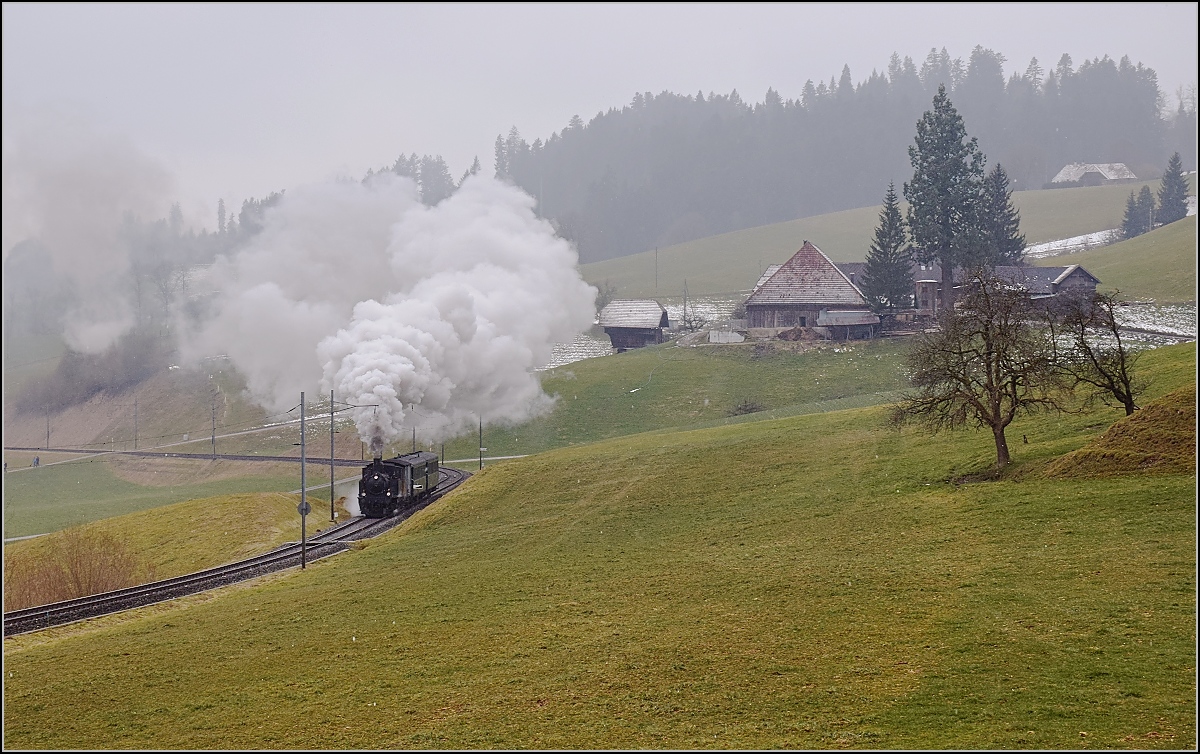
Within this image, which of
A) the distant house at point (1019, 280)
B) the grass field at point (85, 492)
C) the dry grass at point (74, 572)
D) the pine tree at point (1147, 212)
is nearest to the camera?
the dry grass at point (74, 572)

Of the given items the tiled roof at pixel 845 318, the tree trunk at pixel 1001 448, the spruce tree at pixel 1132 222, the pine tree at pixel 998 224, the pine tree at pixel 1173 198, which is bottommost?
the tree trunk at pixel 1001 448

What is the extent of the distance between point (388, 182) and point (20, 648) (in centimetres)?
7043

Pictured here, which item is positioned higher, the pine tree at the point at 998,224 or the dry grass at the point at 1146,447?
the pine tree at the point at 998,224

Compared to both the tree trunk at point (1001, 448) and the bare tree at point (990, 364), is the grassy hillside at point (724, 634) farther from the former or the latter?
the bare tree at point (990, 364)

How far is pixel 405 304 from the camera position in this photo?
186ft

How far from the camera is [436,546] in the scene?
41094mm

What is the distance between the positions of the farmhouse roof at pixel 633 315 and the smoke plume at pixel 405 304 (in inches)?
899

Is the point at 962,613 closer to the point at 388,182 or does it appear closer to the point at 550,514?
the point at 550,514

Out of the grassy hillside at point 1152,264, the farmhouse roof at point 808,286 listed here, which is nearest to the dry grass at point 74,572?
the farmhouse roof at point 808,286

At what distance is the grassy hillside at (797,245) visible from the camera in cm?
16638

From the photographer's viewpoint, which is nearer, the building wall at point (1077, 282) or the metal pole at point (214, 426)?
the metal pole at point (214, 426)

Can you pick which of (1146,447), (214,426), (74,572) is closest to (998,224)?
(1146,447)

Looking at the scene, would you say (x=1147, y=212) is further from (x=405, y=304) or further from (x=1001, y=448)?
(x=405, y=304)

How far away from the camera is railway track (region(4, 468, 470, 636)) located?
3581 cm
